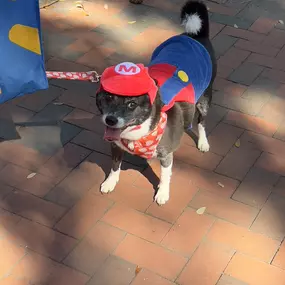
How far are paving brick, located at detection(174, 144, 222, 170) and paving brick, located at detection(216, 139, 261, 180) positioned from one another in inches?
2.0

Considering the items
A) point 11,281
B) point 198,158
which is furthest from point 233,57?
point 11,281

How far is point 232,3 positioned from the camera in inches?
238

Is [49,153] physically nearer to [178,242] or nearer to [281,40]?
[178,242]

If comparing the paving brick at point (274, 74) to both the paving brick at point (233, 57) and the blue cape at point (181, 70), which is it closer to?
the paving brick at point (233, 57)

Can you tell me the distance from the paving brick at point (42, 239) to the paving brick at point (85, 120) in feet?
3.28

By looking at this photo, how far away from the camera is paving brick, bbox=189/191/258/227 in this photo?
3.62 m

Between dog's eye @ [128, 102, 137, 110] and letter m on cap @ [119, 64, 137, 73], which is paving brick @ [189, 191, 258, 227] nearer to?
dog's eye @ [128, 102, 137, 110]

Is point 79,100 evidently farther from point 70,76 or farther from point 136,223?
point 136,223

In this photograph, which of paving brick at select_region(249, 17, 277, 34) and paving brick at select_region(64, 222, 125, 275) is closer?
paving brick at select_region(64, 222, 125, 275)

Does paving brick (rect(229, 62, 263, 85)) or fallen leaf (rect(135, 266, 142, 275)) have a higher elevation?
fallen leaf (rect(135, 266, 142, 275))

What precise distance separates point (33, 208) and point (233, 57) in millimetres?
2411

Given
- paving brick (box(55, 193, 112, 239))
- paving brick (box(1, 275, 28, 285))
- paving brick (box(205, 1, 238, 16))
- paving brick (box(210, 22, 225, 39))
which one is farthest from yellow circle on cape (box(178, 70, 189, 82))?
paving brick (box(205, 1, 238, 16))

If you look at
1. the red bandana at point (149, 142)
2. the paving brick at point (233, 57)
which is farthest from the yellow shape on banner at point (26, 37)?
the paving brick at point (233, 57)

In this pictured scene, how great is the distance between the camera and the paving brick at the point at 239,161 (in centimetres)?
397
